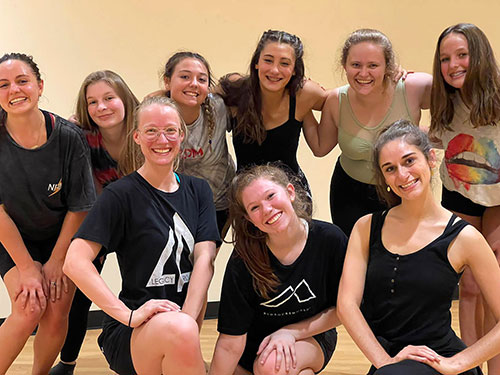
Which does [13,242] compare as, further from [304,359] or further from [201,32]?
[201,32]

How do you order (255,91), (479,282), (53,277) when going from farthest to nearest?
(255,91)
(53,277)
(479,282)

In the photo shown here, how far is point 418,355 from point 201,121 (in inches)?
53.8

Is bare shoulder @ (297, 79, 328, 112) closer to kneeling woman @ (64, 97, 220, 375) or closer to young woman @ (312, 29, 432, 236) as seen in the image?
young woman @ (312, 29, 432, 236)

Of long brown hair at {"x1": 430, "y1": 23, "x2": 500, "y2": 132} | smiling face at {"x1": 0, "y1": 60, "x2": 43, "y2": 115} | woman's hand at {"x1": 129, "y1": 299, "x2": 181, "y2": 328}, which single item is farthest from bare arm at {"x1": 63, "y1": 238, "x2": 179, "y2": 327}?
long brown hair at {"x1": 430, "y1": 23, "x2": 500, "y2": 132}

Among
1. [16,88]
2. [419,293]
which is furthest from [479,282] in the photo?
[16,88]

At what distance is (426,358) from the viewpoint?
184cm

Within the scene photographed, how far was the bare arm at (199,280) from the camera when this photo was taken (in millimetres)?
2107

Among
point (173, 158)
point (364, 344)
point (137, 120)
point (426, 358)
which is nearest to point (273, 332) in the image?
point (364, 344)

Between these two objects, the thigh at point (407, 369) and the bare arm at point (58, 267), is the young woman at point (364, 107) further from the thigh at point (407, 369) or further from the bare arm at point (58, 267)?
the bare arm at point (58, 267)

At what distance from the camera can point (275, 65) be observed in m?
2.63

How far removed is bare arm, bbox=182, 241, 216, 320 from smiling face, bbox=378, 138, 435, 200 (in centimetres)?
69

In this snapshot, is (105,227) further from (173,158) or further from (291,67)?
(291,67)

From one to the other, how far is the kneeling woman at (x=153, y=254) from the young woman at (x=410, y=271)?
53 centimetres

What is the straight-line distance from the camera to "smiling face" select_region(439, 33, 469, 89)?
2.45 metres
